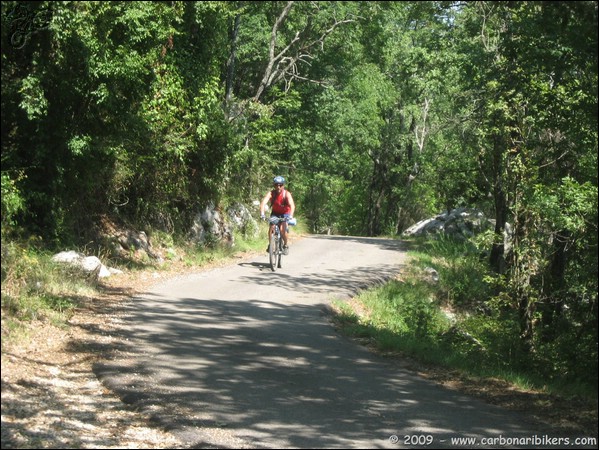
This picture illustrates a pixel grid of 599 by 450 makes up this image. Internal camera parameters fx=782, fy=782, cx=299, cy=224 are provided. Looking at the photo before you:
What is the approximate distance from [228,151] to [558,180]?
896 cm

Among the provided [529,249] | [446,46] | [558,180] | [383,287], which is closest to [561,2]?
[529,249]

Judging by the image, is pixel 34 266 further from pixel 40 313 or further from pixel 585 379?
pixel 585 379

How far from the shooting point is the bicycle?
18125mm

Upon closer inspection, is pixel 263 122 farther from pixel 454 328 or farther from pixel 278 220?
pixel 454 328

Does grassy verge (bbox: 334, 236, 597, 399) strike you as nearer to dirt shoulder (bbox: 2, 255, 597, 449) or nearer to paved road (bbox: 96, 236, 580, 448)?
dirt shoulder (bbox: 2, 255, 597, 449)

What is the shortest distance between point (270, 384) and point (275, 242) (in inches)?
404

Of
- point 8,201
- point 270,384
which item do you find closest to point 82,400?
point 270,384

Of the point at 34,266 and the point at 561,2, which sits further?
the point at 34,266

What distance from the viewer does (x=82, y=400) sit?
7316mm

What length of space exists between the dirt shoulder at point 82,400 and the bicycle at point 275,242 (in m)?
7.71

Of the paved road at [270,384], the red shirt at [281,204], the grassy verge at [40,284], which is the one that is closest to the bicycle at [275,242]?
the red shirt at [281,204]

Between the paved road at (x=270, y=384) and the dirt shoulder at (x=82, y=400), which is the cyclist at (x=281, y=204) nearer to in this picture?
the paved road at (x=270, y=384)

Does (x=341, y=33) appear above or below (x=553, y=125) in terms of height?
above

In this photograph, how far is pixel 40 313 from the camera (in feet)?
32.3
